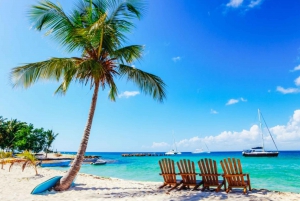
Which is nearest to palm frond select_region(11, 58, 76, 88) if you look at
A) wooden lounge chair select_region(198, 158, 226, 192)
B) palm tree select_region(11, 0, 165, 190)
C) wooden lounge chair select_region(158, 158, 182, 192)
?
palm tree select_region(11, 0, 165, 190)

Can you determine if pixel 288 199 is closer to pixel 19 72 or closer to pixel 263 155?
pixel 19 72

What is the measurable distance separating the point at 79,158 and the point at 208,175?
4541 millimetres

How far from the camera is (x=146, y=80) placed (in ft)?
30.3

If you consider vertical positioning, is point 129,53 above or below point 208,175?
above

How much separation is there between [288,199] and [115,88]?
7218 millimetres

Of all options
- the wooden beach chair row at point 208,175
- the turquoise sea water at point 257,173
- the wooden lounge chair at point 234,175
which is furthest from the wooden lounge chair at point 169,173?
the turquoise sea water at point 257,173

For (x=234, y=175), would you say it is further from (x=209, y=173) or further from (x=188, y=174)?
(x=188, y=174)

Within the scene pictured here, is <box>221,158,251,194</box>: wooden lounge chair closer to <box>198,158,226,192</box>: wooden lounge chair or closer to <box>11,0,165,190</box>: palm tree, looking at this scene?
<box>198,158,226,192</box>: wooden lounge chair

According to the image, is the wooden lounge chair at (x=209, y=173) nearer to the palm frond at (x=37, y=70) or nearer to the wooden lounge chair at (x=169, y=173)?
the wooden lounge chair at (x=169, y=173)

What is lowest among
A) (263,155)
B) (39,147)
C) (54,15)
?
(263,155)

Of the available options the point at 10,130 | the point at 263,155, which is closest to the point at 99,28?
the point at 10,130

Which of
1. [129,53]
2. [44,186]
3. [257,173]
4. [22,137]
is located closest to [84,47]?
[129,53]

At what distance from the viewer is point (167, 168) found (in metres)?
7.79

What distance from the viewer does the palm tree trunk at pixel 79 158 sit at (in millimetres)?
7521
